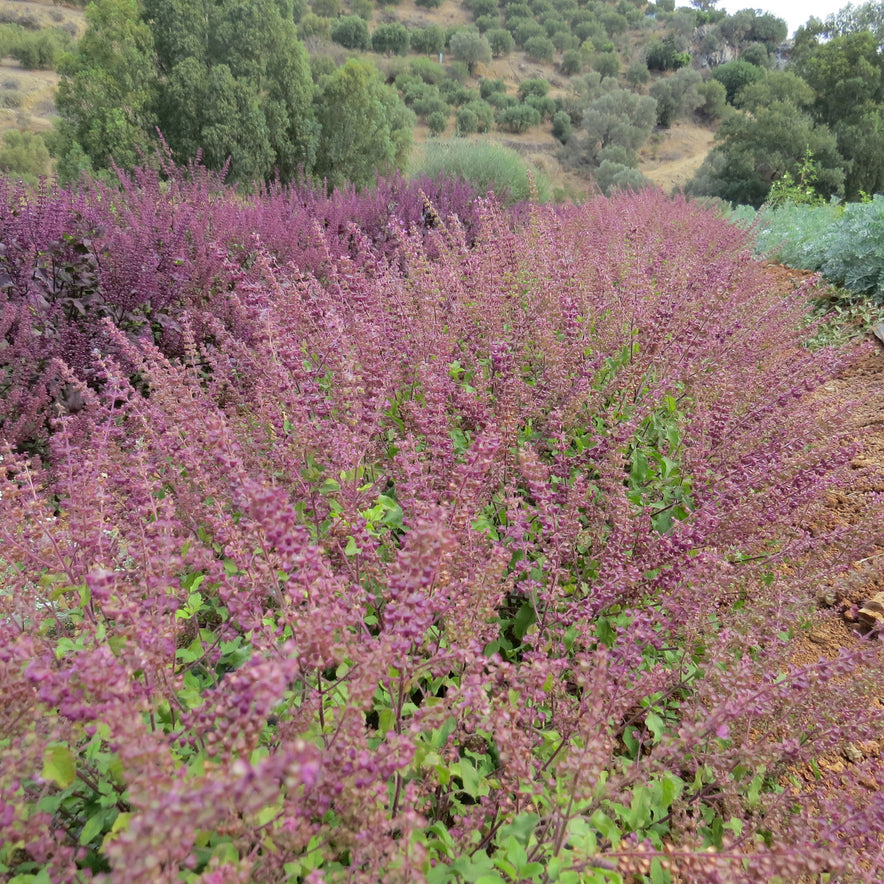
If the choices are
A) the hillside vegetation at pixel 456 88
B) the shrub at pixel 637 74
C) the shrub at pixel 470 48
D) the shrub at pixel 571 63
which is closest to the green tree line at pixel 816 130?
the hillside vegetation at pixel 456 88

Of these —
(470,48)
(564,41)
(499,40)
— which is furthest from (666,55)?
(470,48)

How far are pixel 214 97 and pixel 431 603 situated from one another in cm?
1540

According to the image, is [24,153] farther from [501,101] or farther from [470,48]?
[470,48]

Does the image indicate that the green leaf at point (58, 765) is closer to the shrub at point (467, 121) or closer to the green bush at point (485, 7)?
the shrub at point (467, 121)

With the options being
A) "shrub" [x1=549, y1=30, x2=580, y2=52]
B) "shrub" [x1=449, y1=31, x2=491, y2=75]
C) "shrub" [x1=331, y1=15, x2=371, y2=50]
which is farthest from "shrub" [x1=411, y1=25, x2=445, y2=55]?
"shrub" [x1=549, y1=30, x2=580, y2=52]

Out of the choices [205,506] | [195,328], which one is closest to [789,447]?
[205,506]

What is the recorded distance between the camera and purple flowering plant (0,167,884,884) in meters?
1.04

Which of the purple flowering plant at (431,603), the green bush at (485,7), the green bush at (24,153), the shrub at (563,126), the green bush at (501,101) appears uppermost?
the green bush at (485,7)

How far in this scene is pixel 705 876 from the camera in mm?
1041

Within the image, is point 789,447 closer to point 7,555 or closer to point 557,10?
point 7,555

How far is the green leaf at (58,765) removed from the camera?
0.99m

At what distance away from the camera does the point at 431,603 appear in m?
1.19

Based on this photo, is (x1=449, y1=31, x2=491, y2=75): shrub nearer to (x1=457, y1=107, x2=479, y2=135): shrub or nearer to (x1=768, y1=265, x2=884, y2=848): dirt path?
(x1=457, y1=107, x2=479, y2=135): shrub

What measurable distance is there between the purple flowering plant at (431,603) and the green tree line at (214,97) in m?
10.9
